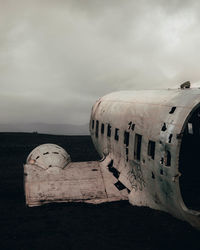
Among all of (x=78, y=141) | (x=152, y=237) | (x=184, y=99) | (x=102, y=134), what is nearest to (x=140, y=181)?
(x=152, y=237)

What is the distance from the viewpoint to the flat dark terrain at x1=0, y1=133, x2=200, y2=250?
11109mm

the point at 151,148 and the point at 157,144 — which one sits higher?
the point at 157,144

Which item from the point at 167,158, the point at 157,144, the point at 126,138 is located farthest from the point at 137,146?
the point at 167,158

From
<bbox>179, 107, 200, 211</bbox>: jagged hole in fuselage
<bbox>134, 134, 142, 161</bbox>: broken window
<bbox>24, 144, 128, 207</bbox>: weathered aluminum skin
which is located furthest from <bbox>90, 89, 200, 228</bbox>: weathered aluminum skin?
<bbox>179, 107, 200, 211</bbox>: jagged hole in fuselage

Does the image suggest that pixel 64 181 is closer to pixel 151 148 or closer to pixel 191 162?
pixel 151 148

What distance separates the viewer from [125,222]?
508 inches

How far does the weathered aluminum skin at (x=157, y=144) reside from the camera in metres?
11.1

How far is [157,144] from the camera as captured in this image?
12.1m

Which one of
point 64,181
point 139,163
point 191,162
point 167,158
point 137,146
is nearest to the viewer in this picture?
point 167,158

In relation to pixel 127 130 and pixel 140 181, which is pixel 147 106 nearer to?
pixel 127 130

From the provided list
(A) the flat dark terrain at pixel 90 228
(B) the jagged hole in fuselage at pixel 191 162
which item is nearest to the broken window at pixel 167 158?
(A) the flat dark terrain at pixel 90 228

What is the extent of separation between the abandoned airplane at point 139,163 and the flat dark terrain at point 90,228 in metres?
0.43

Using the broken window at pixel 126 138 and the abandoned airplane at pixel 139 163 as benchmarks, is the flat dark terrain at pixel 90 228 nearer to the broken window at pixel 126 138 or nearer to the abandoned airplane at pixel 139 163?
the abandoned airplane at pixel 139 163

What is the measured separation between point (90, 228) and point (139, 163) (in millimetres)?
3343
